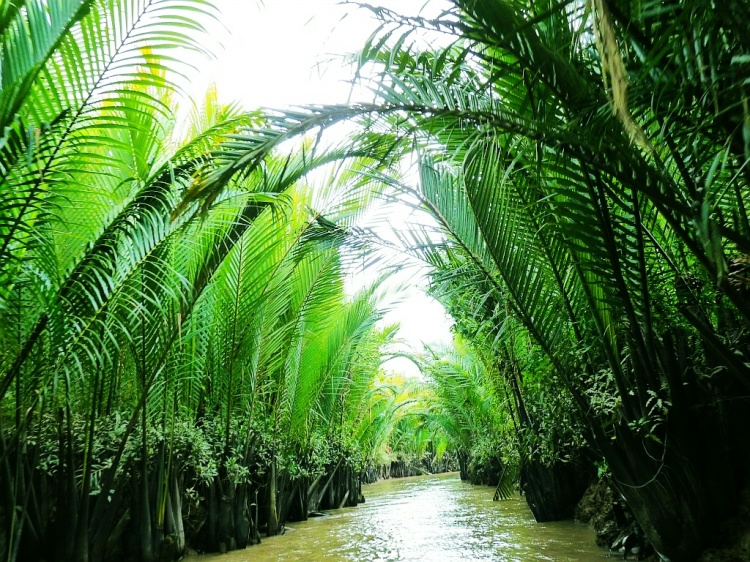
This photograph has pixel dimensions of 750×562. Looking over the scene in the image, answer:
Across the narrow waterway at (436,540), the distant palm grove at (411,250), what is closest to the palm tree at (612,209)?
the distant palm grove at (411,250)

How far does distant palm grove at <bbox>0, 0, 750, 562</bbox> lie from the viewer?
1977 mm

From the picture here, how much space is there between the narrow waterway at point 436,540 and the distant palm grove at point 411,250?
0.51 m

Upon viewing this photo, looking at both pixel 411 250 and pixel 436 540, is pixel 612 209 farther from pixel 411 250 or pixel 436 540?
pixel 436 540

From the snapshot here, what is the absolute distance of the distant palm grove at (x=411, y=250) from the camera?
198cm

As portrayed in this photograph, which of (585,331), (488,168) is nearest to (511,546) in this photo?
(585,331)

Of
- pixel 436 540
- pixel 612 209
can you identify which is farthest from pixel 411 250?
pixel 436 540

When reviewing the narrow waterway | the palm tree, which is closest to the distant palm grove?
the palm tree

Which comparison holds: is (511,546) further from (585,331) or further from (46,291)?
(46,291)

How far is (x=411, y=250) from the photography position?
14.3ft

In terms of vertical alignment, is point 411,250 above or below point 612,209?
above

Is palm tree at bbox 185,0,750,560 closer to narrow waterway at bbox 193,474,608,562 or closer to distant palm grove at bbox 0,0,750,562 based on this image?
distant palm grove at bbox 0,0,750,562

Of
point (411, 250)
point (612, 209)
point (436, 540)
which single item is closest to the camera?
point (612, 209)

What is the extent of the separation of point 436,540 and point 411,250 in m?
3.14

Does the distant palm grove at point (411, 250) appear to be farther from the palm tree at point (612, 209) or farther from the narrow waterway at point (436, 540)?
the narrow waterway at point (436, 540)
